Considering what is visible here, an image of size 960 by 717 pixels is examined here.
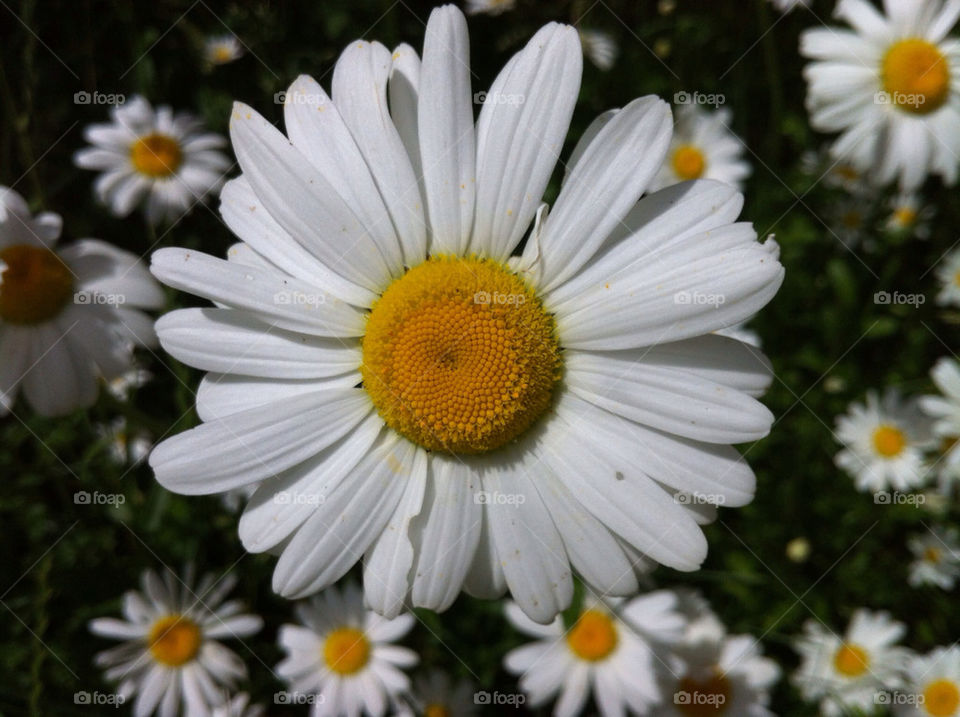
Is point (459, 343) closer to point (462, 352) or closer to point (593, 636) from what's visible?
point (462, 352)

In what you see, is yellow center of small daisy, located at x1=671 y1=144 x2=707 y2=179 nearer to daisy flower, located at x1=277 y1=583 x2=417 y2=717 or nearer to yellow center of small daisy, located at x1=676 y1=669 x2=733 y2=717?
yellow center of small daisy, located at x1=676 y1=669 x2=733 y2=717

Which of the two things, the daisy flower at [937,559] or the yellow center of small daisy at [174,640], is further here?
the daisy flower at [937,559]

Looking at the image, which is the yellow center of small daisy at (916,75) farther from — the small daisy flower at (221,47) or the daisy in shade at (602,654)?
the small daisy flower at (221,47)

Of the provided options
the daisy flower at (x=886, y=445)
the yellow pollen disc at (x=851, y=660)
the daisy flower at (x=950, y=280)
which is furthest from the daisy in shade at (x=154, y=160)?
the daisy flower at (x=950, y=280)

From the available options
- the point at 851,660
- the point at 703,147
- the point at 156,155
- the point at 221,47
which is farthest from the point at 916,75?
the point at 221,47

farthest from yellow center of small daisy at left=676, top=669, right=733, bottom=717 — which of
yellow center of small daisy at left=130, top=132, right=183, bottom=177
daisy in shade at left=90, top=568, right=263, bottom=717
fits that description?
yellow center of small daisy at left=130, top=132, right=183, bottom=177

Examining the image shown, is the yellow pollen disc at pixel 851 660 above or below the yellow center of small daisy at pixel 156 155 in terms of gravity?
below

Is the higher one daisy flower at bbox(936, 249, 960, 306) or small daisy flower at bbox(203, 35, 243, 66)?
small daisy flower at bbox(203, 35, 243, 66)
